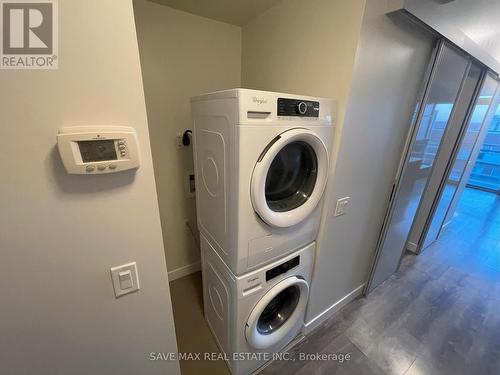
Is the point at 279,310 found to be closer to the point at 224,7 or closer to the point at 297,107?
the point at 297,107

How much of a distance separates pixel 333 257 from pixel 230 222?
89cm

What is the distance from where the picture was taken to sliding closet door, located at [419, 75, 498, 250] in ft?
6.84

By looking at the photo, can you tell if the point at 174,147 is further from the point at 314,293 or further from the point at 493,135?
the point at 493,135

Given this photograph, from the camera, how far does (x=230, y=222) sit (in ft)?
3.18

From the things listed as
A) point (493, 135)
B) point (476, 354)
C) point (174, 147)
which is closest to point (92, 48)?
point (174, 147)

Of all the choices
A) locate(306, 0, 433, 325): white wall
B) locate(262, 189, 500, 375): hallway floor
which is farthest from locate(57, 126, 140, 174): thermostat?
locate(262, 189, 500, 375): hallway floor

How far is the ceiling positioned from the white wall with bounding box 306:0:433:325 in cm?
74

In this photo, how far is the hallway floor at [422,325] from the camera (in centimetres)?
135

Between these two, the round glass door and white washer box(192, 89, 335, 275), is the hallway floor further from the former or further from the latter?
white washer box(192, 89, 335, 275)

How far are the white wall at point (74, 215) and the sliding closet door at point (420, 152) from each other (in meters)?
1.71

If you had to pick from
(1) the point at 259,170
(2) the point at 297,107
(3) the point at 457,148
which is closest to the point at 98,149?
(1) the point at 259,170

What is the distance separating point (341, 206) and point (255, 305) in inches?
30.5

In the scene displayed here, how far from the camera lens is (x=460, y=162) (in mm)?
2346

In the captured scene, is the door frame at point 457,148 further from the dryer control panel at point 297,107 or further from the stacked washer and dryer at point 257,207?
the dryer control panel at point 297,107
